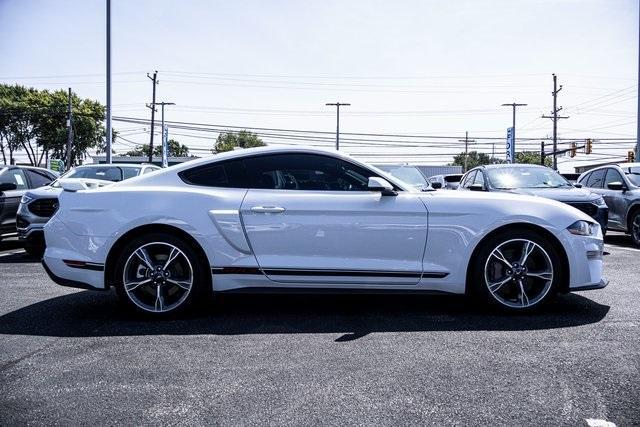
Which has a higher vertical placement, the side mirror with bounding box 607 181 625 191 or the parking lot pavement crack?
the side mirror with bounding box 607 181 625 191

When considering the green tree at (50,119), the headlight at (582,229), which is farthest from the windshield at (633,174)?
the green tree at (50,119)

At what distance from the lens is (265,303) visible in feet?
17.1

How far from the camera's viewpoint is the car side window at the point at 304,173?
4660 millimetres

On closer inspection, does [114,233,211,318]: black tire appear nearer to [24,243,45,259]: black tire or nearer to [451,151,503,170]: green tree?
[24,243,45,259]: black tire

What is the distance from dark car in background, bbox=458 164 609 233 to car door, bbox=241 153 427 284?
480cm

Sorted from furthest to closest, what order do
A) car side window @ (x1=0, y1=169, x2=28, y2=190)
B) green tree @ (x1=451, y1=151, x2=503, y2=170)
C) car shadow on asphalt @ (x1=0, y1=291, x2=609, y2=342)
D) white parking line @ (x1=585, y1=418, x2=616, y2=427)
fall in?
green tree @ (x1=451, y1=151, x2=503, y2=170), car side window @ (x1=0, y1=169, x2=28, y2=190), car shadow on asphalt @ (x1=0, y1=291, x2=609, y2=342), white parking line @ (x1=585, y1=418, x2=616, y2=427)

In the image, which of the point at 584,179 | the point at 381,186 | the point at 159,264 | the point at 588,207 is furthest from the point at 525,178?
the point at 159,264

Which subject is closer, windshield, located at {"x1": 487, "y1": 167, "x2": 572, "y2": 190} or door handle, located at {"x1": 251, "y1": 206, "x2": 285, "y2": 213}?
door handle, located at {"x1": 251, "y1": 206, "x2": 285, "y2": 213}

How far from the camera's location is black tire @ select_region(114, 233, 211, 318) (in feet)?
14.8

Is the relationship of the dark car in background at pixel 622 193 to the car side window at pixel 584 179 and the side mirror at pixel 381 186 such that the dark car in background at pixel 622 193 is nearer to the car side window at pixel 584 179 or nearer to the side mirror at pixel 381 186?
the car side window at pixel 584 179

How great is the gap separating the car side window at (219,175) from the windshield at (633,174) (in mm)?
9002

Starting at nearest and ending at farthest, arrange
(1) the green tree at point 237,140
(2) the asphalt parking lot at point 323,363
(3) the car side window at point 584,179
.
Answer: (2) the asphalt parking lot at point 323,363, (3) the car side window at point 584,179, (1) the green tree at point 237,140

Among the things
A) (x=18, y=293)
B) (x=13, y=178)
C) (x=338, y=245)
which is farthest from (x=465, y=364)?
(x=13, y=178)

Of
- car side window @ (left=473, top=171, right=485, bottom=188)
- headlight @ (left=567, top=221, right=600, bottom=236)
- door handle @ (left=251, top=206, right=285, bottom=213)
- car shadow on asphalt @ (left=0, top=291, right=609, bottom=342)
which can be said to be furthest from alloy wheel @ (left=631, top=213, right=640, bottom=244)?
door handle @ (left=251, top=206, right=285, bottom=213)
